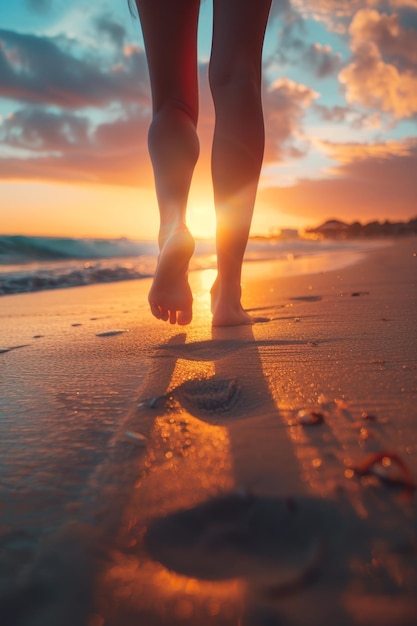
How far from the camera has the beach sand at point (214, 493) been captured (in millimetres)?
385

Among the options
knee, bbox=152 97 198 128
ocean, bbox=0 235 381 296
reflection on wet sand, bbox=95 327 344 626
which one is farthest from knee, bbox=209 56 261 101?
ocean, bbox=0 235 381 296

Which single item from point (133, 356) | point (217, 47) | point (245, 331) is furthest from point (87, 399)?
point (217, 47)

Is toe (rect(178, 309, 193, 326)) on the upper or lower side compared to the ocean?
lower

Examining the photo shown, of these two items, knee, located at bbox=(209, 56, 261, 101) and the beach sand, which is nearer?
the beach sand

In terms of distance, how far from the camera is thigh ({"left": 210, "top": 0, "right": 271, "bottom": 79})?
151 cm

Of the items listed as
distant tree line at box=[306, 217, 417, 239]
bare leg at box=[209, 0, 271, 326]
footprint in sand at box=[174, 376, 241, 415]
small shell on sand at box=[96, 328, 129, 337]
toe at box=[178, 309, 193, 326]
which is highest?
distant tree line at box=[306, 217, 417, 239]

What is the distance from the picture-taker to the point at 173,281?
61.7 inches

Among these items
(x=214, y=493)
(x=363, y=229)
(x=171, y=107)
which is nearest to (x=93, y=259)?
(x=171, y=107)

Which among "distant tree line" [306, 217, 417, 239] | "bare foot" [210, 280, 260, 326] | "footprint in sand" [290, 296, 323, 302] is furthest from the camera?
"distant tree line" [306, 217, 417, 239]

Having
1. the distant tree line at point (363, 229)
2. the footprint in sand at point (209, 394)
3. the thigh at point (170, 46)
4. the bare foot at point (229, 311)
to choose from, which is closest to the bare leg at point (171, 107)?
the thigh at point (170, 46)

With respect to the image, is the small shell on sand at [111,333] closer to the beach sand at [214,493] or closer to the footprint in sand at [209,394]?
the beach sand at [214,493]

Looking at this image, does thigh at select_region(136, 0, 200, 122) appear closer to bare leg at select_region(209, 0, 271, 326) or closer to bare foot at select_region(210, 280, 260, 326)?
bare leg at select_region(209, 0, 271, 326)

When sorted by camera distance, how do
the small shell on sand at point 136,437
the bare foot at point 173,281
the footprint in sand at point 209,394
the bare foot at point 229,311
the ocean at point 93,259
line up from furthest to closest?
1. the ocean at point 93,259
2. the bare foot at point 229,311
3. the bare foot at point 173,281
4. the footprint in sand at point 209,394
5. the small shell on sand at point 136,437

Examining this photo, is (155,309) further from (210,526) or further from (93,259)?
(93,259)
